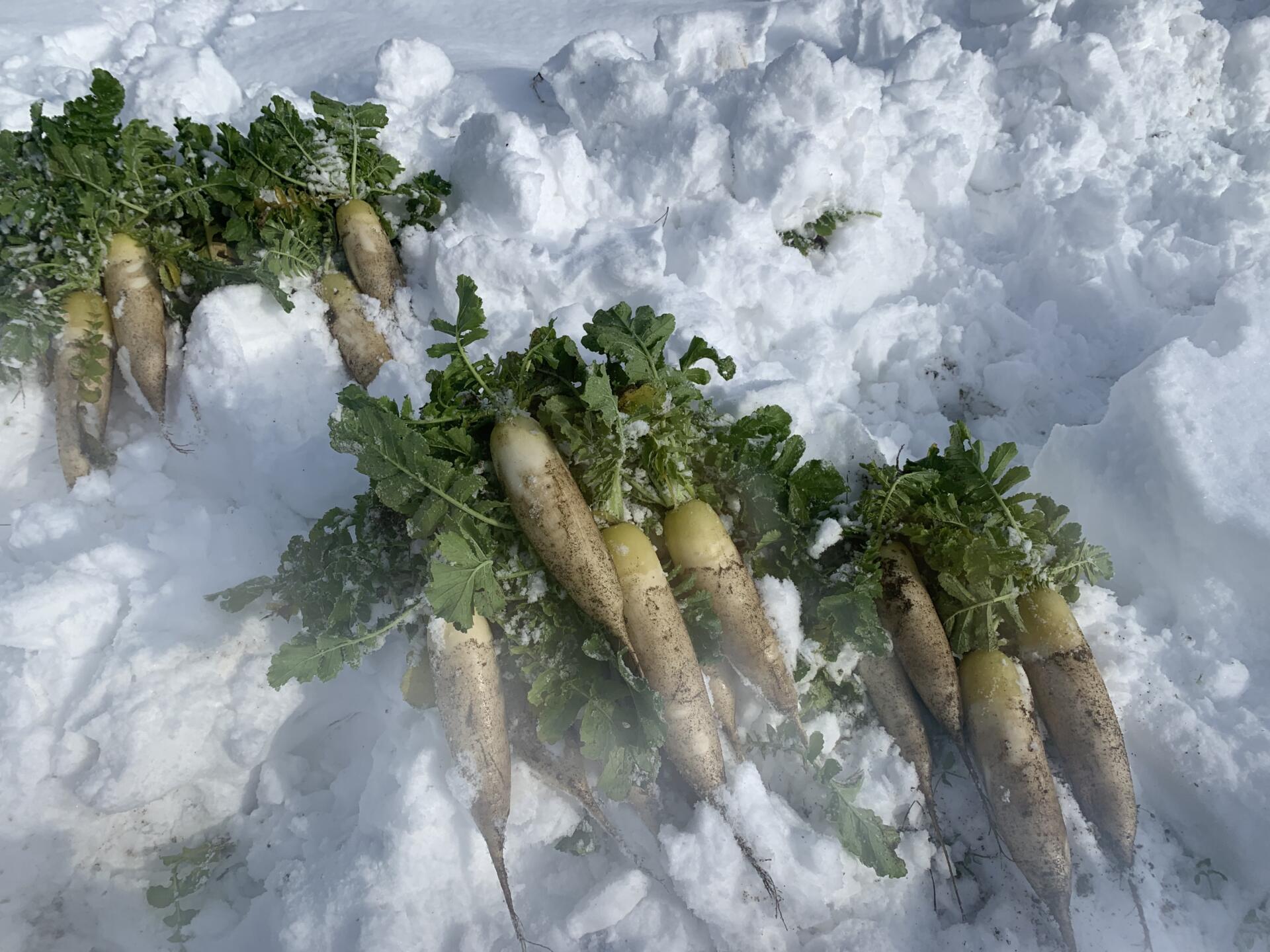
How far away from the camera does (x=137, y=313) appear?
11.3 ft

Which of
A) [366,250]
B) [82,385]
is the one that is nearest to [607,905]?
[366,250]

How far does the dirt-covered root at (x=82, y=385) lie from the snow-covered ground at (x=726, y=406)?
6.7 inches

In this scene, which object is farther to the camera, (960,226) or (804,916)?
(960,226)

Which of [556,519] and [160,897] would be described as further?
[160,897]

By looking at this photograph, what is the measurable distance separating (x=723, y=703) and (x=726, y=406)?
121 centimetres

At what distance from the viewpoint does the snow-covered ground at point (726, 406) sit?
8.64ft

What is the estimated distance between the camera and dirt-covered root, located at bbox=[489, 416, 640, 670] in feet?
8.27

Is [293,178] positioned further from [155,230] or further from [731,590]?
[731,590]

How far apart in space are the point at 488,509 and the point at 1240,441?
3.04m

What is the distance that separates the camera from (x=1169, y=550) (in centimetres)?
299

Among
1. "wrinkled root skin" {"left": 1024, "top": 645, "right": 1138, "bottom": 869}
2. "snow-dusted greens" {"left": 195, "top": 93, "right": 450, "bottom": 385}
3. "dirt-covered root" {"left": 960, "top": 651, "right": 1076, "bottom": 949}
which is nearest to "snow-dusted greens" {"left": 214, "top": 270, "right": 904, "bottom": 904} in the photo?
"dirt-covered root" {"left": 960, "top": 651, "right": 1076, "bottom": 949}

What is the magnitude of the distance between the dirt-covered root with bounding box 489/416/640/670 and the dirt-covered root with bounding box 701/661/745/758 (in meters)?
0.40

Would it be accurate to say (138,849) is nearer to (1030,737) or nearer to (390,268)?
(390,268)

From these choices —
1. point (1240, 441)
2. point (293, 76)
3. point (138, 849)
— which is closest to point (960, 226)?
point (1240, 441)
